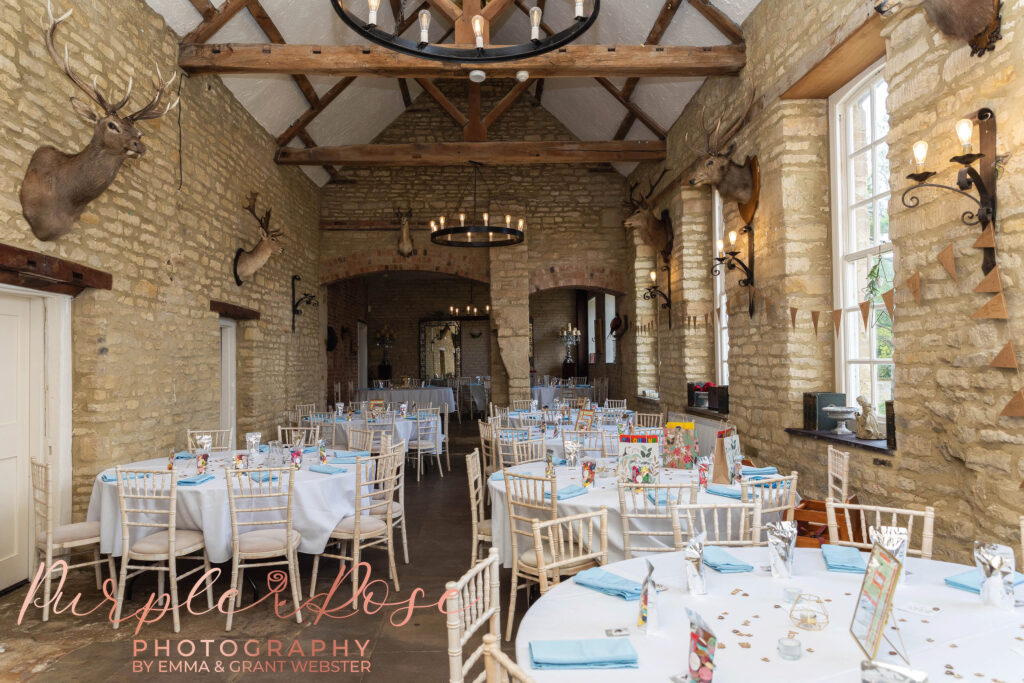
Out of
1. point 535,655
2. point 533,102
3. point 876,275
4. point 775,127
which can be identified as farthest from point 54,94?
point 533,102

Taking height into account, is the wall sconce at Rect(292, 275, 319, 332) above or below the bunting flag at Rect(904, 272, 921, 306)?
above

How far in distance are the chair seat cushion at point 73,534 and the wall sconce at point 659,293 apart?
660cm

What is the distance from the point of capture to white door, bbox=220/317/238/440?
7.34 metres

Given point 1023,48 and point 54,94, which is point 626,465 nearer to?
point 1023,48

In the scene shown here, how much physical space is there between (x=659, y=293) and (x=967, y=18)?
18.4 ft

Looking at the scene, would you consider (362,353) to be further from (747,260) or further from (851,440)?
(851,440)

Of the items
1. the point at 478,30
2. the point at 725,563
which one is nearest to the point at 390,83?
the point at 478,30

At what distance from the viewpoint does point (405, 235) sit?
10211mm

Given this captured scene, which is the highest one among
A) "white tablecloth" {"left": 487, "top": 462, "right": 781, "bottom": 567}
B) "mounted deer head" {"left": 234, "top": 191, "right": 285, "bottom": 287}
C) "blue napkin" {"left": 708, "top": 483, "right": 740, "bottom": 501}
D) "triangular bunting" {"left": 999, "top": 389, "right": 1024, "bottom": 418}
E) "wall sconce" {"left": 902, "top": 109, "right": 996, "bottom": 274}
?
"mounted deer head" {"left": 234, "top": 191, "right": 285, "bottom": 287}

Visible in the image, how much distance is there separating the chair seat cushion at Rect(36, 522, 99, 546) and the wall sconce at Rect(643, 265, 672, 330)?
21.7 ft

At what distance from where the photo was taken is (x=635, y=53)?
19.5ft

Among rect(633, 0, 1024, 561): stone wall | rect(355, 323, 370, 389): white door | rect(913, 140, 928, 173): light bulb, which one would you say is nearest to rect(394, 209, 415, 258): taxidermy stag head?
rect(355, 323, 370, 389): white door

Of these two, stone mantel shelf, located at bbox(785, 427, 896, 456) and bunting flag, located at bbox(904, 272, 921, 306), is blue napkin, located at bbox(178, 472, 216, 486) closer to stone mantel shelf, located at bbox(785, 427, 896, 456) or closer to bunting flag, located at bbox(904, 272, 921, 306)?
stone mantel shelf, located at bbox(785, 427, 896, 456)

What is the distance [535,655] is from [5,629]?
350 centimetres
